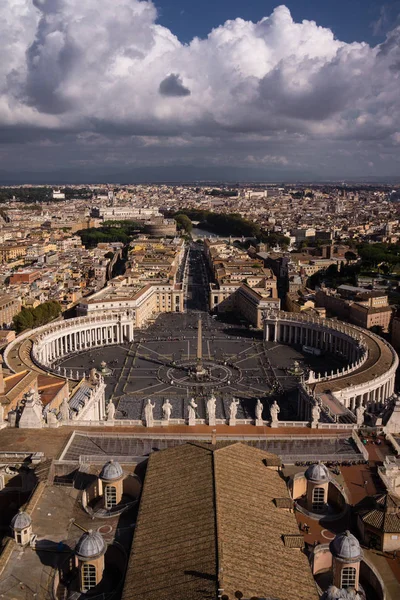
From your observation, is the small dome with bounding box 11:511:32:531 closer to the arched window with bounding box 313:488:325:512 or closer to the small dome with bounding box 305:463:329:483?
the small dome with bounding box 305:463:329:483

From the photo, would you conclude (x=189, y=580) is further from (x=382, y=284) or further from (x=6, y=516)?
(x=382, y=284)

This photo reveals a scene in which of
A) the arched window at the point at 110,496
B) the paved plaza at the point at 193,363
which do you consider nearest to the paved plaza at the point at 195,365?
the paved plaza at the point at 193,363

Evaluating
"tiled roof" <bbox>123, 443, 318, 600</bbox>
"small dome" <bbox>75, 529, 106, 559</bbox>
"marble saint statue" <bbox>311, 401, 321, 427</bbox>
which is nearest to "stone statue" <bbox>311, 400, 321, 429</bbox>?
"marble saint statue" <bbox>311, 401, 321, 427</bbox>

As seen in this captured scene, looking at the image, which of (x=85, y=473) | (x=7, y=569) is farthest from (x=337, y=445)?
(x=7, y=569)

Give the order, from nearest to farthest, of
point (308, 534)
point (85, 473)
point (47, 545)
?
point (47, 545), point (308, 534), point (85, 473)

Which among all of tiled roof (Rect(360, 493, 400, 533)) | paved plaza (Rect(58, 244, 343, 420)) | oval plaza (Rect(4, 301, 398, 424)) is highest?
tiled roof (Rect(360, 493, 400, 533))

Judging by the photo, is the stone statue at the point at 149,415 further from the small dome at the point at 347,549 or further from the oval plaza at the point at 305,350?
the small dome at the point at 347,549
